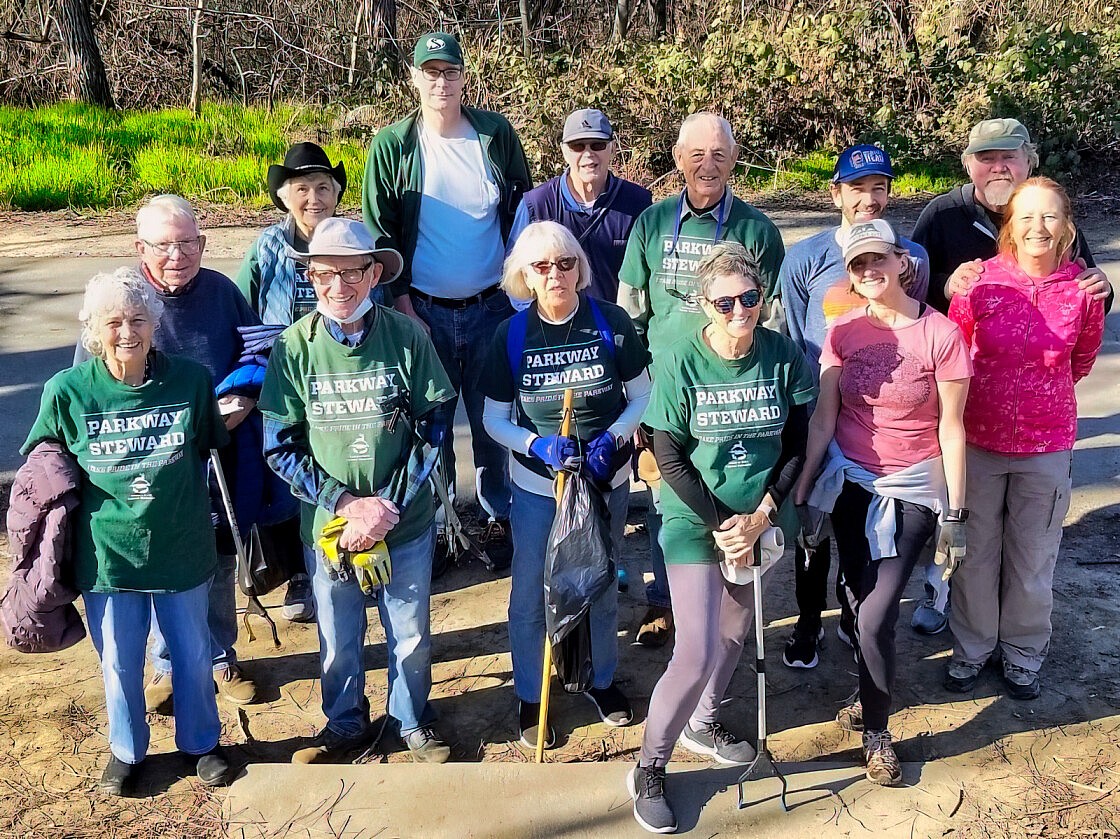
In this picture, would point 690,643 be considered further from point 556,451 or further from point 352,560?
point 352,560

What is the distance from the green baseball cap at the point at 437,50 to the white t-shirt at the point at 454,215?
14.0 inches

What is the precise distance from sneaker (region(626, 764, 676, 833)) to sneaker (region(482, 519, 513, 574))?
1972 millimetres

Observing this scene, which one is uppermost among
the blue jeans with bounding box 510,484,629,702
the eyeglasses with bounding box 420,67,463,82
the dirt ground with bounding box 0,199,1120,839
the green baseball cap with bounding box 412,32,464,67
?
the green baseball cap with bounding box 412,32,464,67

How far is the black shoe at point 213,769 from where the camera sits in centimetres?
377

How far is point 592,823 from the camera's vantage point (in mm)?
3574

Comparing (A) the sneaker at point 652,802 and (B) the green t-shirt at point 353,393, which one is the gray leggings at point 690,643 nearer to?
(A) the sneaker at point 652,802

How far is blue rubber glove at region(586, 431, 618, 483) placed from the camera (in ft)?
12.4

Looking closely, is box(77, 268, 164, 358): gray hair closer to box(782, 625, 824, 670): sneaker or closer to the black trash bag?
the black trash bag

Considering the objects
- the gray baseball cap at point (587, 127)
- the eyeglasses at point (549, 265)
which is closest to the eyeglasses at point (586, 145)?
the gray baseball cap at point (587, 127)

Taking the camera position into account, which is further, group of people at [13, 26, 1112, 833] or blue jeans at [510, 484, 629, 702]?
blue jeans at [510, 484, 629, 702]

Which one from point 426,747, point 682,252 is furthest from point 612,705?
point 682,252

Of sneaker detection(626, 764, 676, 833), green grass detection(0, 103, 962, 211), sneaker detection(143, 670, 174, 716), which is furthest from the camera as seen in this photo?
green grass detection(0, 103, 962, 211)

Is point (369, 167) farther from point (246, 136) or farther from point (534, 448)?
point (246, 136)

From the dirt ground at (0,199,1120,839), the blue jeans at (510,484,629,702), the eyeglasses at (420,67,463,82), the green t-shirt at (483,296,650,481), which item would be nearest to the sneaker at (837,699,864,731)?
the dirt ground at (0,199,1120,839)
